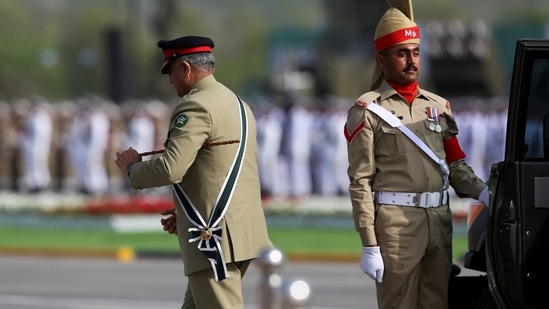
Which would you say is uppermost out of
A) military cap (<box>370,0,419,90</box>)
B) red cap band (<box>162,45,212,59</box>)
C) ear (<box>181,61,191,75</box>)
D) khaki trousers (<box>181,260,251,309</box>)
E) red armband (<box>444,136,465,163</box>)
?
military cap (<box>370,0,419,90</box>)

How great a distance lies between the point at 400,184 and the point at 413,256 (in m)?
0.38

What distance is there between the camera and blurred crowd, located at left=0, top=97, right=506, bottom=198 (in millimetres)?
29016

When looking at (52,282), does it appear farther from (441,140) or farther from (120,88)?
(120,88)

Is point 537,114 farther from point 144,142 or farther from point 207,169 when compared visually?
point 144,142

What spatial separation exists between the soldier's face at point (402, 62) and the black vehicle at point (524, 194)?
0.60 meters

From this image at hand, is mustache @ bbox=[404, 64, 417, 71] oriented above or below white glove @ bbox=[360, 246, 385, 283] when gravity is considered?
above

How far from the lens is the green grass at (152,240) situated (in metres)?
19.0

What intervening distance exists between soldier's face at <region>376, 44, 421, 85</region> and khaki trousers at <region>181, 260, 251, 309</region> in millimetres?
1321

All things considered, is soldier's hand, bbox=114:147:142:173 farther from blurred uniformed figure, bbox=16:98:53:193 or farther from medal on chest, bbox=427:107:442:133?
blurred uniformed figure, bbox=16:98:53:193

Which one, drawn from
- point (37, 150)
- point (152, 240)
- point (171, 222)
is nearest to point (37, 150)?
point (37, 150)

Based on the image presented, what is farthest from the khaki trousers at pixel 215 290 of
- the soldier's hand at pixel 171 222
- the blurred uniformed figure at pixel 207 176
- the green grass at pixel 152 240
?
the green grass at pixel 152 240

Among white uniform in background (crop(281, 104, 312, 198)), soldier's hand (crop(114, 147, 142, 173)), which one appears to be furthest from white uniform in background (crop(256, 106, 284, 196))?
soldier's hand (crop(114, 147, 142, 173))

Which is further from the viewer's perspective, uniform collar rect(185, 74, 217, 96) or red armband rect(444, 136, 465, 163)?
red armband rect(444, 136, 465, 163)

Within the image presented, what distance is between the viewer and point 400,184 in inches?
289
